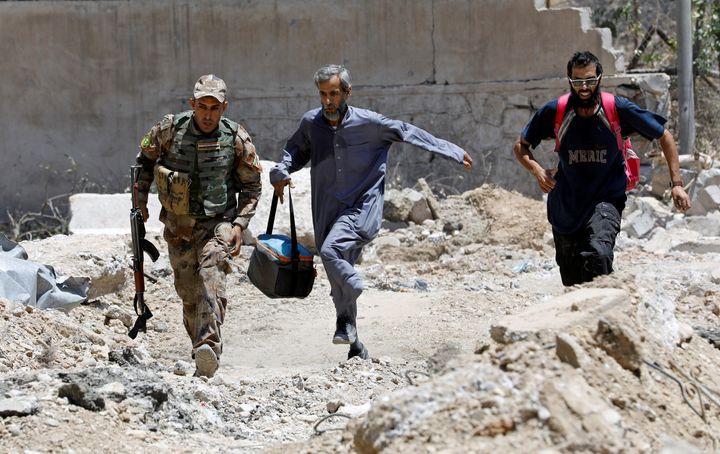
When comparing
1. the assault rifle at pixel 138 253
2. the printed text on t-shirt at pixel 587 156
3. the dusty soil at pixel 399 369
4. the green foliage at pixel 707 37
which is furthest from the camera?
the green foliage at pixel 707 37

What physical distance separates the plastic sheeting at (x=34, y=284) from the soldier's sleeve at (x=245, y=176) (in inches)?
63.6

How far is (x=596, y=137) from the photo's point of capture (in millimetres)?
6207

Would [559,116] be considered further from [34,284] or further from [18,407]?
[34,284]

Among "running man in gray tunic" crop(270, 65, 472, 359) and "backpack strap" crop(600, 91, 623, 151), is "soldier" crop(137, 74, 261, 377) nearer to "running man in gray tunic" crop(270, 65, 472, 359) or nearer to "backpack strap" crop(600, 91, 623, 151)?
"running man in gray tunic" crop(270, 65, 472, 359)

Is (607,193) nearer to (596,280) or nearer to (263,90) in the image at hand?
(596,280)

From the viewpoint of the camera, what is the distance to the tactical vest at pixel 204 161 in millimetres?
6742

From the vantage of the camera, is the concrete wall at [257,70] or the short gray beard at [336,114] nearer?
the short gray beard at [336,114]

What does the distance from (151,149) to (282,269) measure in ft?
3.24

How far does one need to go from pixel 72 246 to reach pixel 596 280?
534cm

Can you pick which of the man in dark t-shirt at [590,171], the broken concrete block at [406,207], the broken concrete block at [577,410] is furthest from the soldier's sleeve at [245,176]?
the broken concrete block at [406,207]

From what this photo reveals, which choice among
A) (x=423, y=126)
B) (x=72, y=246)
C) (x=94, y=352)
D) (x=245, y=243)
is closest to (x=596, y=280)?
(x=94, y=352)

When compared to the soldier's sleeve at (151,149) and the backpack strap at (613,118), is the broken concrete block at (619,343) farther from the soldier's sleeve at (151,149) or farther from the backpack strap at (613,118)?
the soldier's sleeve at (151,149)

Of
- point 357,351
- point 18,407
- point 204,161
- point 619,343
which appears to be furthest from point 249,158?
point 619,343

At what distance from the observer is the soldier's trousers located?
664cm
